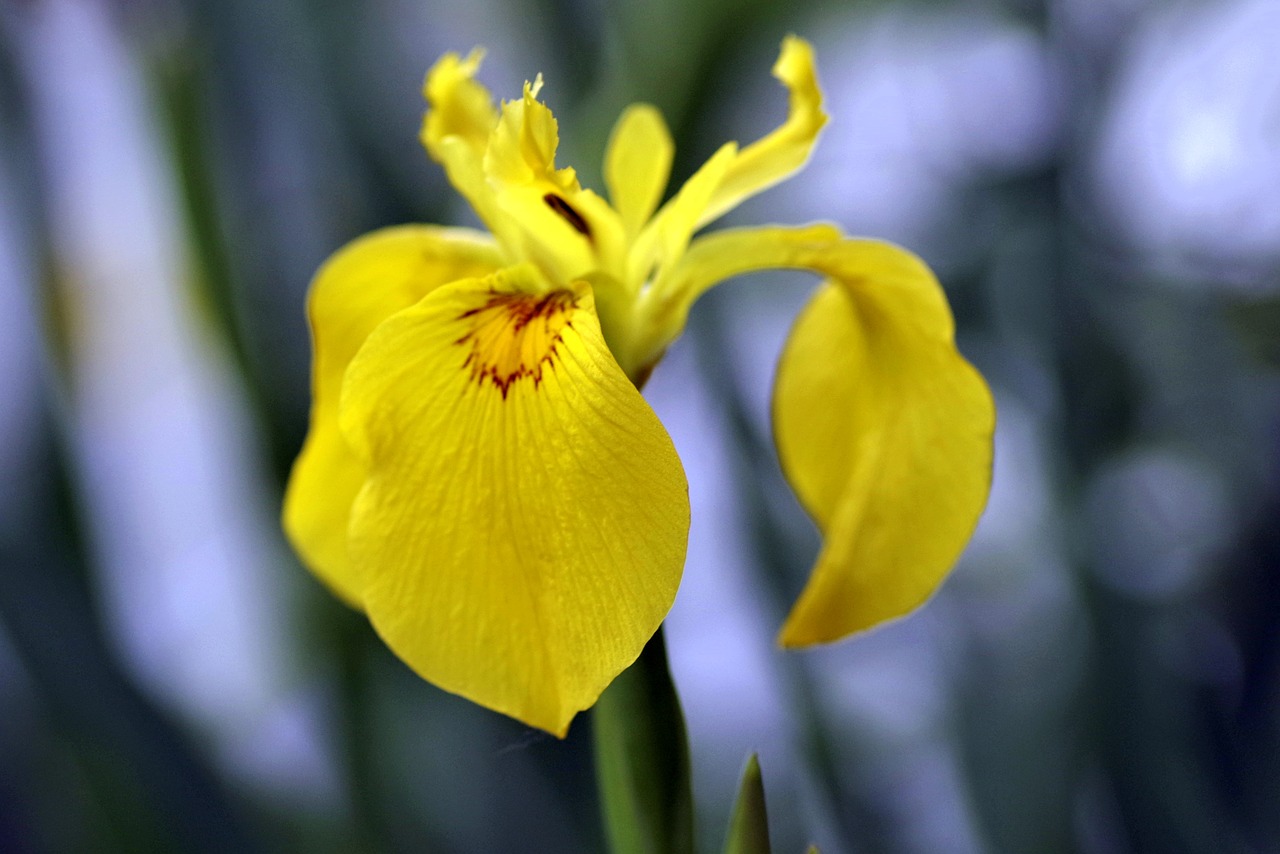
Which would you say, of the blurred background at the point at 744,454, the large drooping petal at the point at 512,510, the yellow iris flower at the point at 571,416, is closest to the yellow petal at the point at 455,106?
the yellow iris flower at the point at 571,416

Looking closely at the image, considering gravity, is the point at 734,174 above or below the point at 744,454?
above

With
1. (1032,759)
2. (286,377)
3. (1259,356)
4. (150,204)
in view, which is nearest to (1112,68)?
(1259,356)

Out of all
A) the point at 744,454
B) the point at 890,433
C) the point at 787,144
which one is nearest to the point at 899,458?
the point at 890,433

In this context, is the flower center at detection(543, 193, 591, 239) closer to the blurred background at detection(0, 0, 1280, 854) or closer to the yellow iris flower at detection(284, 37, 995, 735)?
the yellow iris flower at detection(284, 37, 995, 735)

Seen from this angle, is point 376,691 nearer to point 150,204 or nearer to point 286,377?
point 286,377

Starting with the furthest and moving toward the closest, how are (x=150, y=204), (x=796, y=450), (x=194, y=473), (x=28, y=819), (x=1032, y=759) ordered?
(x=194, y=473) < (x=150, y=204) < (x=28, y=819) < (x=1032, y=759) < (x=796, y=450)

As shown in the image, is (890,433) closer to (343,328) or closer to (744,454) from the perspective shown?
(343,328)
